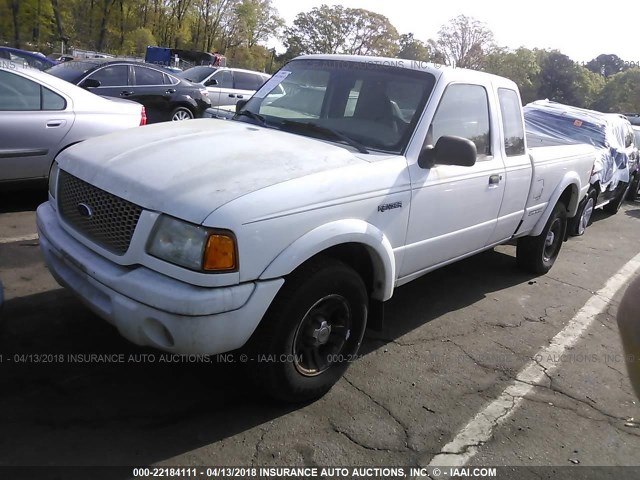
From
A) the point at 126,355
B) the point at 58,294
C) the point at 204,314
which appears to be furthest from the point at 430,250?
the point at 58,294

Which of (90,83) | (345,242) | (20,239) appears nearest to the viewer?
(345,242)

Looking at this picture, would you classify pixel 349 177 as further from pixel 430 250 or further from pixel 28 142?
pixel 28 142

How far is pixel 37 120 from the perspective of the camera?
5.54 meters

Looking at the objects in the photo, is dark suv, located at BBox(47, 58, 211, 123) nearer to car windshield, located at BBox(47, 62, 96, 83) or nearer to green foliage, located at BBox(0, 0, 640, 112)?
car windshield, located at BBox(47, 62, 96, 83)

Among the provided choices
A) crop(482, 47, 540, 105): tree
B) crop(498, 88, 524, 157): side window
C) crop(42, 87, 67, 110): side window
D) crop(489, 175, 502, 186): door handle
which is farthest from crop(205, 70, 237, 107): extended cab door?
crop(482, 47, 540, 105): tree

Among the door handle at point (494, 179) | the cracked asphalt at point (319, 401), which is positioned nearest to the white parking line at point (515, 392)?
the cracked asphalt at point (319, 401)

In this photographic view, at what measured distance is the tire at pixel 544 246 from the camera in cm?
561

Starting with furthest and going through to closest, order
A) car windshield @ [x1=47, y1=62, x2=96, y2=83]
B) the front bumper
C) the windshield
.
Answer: car windshield @ [x1=47, y1=62, x2=96, y2=83]
the windshield
the front bumper

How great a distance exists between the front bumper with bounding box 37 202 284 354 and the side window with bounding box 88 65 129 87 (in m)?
8.39

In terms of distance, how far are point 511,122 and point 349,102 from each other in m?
1.59

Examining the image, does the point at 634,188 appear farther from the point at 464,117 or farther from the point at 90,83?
the point at 90,83

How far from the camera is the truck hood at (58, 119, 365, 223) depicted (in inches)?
102

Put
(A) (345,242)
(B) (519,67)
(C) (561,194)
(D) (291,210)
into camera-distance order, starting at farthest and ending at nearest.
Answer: (B) (519,67), (C) (561,194), (A) (345,242), (D) (291,210)

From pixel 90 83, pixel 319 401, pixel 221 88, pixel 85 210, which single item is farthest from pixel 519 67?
pixel 85 210
